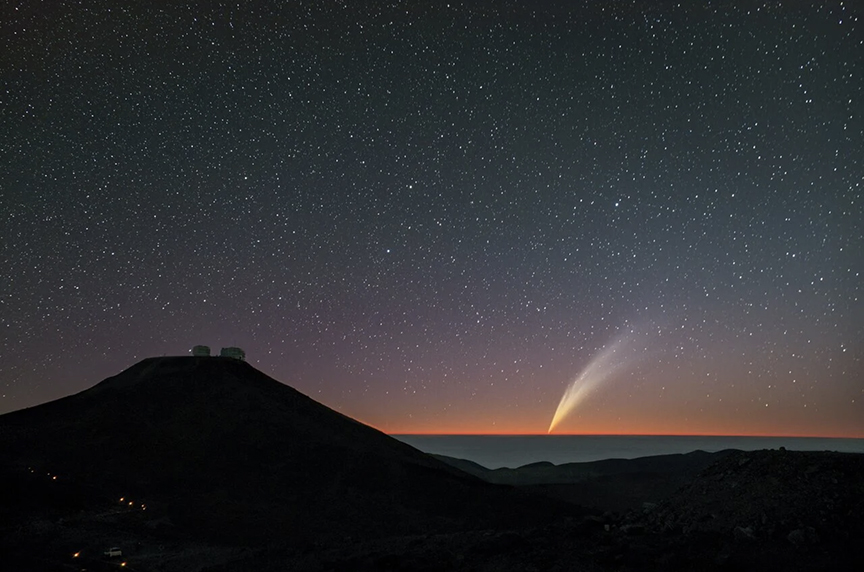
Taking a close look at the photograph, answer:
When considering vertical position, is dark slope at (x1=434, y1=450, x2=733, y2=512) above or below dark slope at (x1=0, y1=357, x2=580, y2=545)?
below

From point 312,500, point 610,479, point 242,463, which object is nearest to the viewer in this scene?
point 312,500

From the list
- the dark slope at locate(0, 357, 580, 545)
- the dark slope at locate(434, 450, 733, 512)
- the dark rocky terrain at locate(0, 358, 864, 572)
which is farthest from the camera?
the dark slope at locate(434, 450, 733, 512)

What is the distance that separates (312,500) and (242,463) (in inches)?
408

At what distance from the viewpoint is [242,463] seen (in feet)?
193

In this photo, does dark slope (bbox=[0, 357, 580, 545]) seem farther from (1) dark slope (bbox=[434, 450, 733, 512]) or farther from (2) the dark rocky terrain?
(1) dark slope (bbox=[434, 450, 733, 512])

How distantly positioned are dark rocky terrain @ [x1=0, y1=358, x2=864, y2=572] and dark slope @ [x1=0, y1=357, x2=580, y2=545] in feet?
0.77

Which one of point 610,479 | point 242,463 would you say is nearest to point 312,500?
point 242,463

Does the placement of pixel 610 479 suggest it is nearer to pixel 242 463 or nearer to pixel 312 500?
pixel 312 500

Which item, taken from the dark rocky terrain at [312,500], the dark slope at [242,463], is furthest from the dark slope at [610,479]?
the dark slope at [242,463]

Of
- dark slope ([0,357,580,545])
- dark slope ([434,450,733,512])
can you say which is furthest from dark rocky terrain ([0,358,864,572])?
dark slope ([434,450,733,512])

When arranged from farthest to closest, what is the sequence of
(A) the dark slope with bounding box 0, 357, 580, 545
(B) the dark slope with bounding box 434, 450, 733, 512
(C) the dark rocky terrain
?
(B) the dark slope with bounding box 434, 450, 733, 512 < (A) the dark slope with bounding box 0, 357, 580, 545 < (C) the dark rocky terrain

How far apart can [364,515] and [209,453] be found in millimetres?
19661

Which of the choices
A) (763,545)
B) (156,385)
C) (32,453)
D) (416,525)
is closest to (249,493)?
(416,525)

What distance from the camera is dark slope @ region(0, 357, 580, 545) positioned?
156 ft
